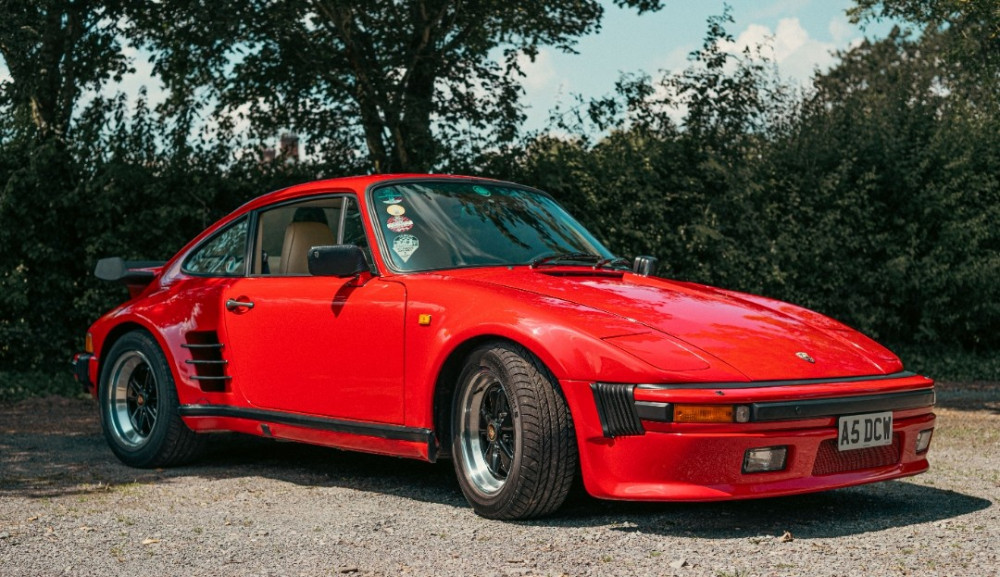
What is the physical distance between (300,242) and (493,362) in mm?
1971

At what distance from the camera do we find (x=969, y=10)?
1291 centimetres

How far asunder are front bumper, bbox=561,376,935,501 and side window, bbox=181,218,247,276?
290 cm

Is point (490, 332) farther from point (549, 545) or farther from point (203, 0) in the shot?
point (203, 0)

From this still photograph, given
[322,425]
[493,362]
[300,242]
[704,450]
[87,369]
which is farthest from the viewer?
[87,369]

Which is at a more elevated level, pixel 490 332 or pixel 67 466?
pixel 490 332

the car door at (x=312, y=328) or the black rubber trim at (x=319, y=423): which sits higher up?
the car door at (x=312, y=328)

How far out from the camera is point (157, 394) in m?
7.11

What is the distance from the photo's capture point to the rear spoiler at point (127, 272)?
25.1 ft

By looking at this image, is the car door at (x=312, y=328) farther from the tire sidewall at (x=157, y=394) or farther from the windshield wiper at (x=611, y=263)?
the windshield wiper at (x=611, y=263)

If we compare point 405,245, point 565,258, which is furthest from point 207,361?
point 565,258

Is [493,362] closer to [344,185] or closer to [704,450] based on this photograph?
[704,450]

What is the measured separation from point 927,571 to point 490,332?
202 centimetres

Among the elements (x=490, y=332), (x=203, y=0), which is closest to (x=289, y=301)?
(x=490, y=332)

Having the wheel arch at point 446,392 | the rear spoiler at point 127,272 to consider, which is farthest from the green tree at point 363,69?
the wheel arch at point 446,392
